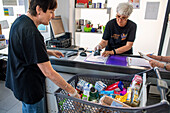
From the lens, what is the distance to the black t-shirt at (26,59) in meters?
0.92

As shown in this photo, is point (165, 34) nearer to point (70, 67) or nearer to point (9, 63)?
point (70, 67)

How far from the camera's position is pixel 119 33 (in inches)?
77.5

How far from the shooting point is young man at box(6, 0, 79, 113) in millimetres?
923

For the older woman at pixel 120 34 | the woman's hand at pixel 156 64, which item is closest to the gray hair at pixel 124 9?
the older woman at pixel 120 34

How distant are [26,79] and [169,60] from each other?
1.44m

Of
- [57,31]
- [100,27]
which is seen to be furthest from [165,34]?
[57,31]

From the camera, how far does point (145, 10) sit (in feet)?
11.2

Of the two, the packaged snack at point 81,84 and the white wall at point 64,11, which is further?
the white wall at point 64,11

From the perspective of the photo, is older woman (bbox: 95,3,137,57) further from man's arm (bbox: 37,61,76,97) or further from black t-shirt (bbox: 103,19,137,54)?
man's arm (bbox: 37,61,76,97)

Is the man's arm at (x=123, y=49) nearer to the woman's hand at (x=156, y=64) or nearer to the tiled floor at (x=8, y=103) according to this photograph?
the woman's hand at (x=156, y=64)

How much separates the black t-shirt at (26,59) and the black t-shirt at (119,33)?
1.24m

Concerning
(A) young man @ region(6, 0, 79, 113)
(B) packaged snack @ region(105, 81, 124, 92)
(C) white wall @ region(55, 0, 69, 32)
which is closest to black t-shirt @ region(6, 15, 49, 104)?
(A) young man @ region(6, 0, 79, 113)

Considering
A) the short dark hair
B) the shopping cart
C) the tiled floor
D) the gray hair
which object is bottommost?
the tiled floor

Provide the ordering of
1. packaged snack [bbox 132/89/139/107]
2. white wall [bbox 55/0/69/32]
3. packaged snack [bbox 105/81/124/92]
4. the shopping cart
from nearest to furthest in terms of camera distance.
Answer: the shopping cart → packaged snack [bbox 132/89/139/107] → packaged snack [bbox 105/81/124/92] → white wall [bbox 55/0/69/32]
